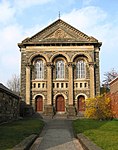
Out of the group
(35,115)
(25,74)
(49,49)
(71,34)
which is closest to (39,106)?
(35,115)

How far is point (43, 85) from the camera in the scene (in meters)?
45.1

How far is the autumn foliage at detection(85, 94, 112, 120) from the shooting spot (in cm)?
3663

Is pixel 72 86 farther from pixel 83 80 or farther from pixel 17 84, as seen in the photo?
pixel 17 84

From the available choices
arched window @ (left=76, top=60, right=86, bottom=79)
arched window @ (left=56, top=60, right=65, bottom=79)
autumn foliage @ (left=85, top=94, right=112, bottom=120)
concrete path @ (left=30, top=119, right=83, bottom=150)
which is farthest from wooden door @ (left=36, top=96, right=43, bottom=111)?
concrete path @ (left=30, top=119, right=83, bottom=150)

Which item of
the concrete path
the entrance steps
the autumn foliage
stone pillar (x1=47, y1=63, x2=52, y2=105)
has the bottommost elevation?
the concrete path

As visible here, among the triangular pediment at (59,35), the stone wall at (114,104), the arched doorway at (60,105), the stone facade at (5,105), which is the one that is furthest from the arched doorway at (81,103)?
the stone facade at (5,105)

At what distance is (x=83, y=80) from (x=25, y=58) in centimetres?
944

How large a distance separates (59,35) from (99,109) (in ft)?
47.7

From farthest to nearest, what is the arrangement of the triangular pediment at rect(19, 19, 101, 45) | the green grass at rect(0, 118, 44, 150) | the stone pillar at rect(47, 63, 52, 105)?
1. the triangular pediment at rect(19, 19, 101, 45)
2. the stone pillar at rect(47, 63, 52, 105)
3. the green grass at rect(0, 118, 44, 150)

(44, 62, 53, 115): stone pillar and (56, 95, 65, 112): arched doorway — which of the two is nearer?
(44, 62, 53, 115): stone pillar

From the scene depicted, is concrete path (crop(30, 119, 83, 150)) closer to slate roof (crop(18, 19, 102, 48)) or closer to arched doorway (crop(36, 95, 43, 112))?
arched doorway (crop(36, 95, 43, 112))

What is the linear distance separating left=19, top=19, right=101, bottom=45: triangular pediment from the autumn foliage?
37.5 ft

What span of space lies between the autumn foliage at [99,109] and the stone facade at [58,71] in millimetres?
6664

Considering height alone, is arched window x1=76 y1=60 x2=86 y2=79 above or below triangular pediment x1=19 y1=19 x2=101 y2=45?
below
